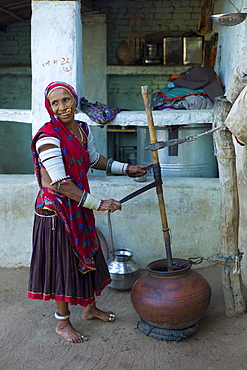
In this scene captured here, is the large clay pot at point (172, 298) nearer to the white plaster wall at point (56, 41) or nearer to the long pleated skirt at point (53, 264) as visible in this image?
the long pleated skirt at point (53, 264)

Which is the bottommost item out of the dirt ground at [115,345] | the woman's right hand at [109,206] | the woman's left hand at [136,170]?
the dirt ground at [115,345]

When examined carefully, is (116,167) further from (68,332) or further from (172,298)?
(68,332)

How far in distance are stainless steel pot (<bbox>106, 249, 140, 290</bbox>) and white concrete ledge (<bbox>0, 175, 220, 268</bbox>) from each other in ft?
1.32

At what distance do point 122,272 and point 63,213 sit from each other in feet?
3.95

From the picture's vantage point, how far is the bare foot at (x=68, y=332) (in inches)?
119

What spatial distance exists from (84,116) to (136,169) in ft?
4.20

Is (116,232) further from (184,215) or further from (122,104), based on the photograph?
(122,104)

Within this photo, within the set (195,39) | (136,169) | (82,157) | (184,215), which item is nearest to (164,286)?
(136,169)

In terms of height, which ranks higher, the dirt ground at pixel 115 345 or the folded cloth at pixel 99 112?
the folded cloth at pixel 99 112

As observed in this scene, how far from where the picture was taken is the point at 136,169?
10.4 feet

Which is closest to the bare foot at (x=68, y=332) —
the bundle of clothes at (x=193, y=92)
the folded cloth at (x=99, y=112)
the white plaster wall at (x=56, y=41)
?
the folded cloth at (x=99, y=112)

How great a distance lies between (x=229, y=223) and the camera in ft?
10.5

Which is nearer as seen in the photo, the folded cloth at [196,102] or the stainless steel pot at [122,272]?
the stainless steel pot at [122,272]

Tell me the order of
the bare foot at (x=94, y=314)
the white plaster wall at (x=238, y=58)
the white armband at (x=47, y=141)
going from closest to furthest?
1. the white armband at (x=47, y=141)
2. the bare foot at (x=94, y=314)
3. the white plaster wall at (x=238, y=58)
